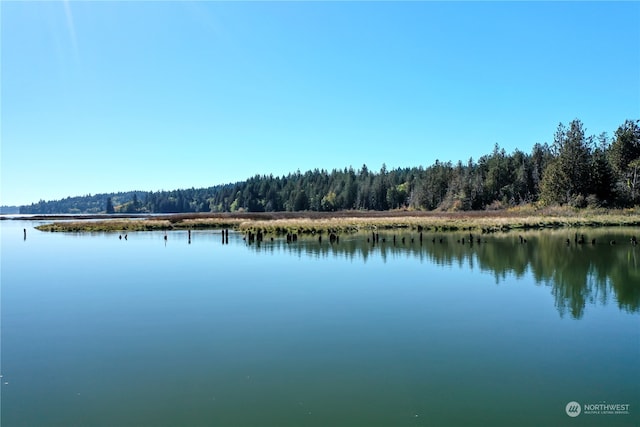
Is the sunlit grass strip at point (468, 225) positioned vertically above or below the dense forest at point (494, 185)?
below

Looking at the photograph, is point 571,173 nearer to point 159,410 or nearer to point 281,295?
point 281,295

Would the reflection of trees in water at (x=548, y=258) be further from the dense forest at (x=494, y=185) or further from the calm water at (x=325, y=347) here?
the dense forest at (x=494, y=185)

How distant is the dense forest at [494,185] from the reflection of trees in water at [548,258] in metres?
33.1

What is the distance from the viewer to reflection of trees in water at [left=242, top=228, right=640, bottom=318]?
19.0m

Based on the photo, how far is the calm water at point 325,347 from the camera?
28.8ft

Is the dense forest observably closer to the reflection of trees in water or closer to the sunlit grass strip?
the sunlit grass strip

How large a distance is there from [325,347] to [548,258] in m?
23.4

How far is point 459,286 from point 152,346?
14142 millimetres

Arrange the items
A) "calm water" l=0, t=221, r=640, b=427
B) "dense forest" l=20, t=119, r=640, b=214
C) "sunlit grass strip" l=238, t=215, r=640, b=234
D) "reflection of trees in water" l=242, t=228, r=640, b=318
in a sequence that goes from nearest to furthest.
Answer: "calm water" l=0, t=221, r=640, b=427, "reflection of trees in water" l=242, t=228, r=640, b=318, "sunlit grass strip" l=238, t=215, r=640, b=234, "dense forest" l=20, t=119, r=640, b=214

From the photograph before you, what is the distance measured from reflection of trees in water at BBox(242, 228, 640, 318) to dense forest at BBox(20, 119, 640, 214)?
33139 mm

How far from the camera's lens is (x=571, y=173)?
72.8 meters

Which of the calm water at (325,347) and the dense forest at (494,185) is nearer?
the calm water at (325,347)

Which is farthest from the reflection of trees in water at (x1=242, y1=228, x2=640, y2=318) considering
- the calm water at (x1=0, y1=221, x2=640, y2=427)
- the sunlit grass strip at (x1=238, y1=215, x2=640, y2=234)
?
the sunlit grass strip at (x1=238, y1=215, x2=640, y2=234)

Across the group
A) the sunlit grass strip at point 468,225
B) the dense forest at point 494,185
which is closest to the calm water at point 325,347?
the sunlit grass strip at point 468,225
